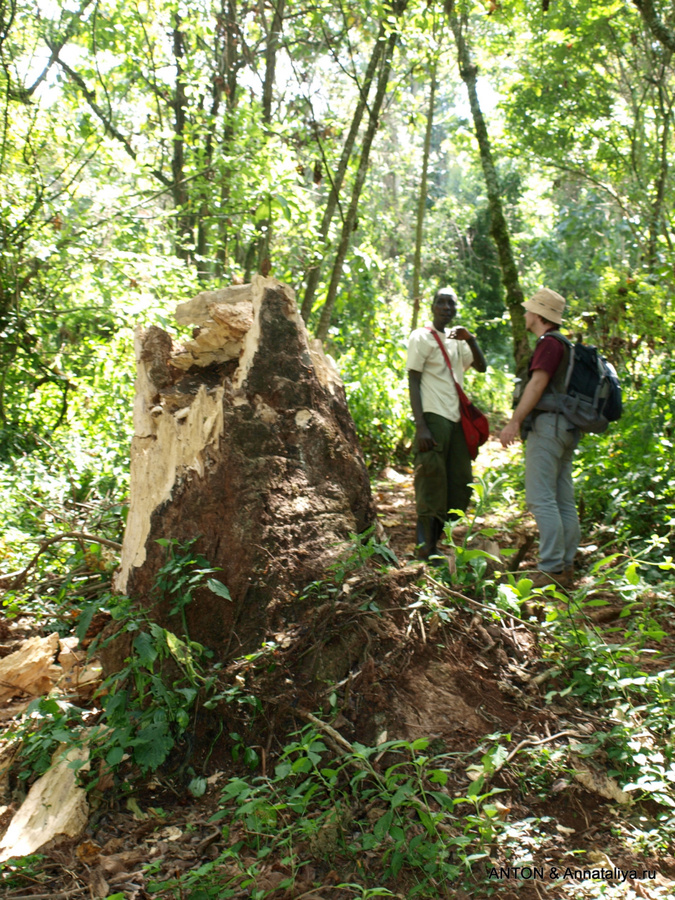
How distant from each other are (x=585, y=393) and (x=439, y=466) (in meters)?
1.04

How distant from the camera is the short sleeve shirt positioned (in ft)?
16.0

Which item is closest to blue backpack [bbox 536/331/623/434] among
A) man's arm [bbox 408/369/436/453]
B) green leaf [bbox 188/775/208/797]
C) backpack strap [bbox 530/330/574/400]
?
backpack strap [bbox 530/330/574/400]

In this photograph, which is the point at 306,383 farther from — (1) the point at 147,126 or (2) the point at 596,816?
(1) the point at 147,126

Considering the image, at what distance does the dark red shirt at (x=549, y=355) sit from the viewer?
454cm

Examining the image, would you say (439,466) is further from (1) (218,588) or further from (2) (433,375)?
(1) (218,588)

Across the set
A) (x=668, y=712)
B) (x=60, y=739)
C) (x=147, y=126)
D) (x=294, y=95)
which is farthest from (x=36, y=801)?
(x=294, y=95)

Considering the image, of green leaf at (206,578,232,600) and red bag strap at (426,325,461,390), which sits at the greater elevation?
red bag strap at (426,325,461,390)

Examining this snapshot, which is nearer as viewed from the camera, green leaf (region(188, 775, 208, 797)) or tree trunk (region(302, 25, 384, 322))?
green leaf (region(188, 775, 208, 797))

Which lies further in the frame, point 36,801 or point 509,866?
point 36,801

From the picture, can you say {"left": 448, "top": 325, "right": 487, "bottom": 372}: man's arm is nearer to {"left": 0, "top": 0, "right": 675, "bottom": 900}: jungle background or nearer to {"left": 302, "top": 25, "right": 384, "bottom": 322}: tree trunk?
{"left": 0, "top": 0, "right": 675, "bottom": 900}: jungle background

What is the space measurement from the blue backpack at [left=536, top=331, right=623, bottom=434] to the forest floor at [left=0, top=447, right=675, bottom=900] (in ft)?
4.97

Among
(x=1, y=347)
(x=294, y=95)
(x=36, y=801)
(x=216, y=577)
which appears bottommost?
(x=36, y=801)

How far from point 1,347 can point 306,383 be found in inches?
195

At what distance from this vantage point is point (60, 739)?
8.56 feet
